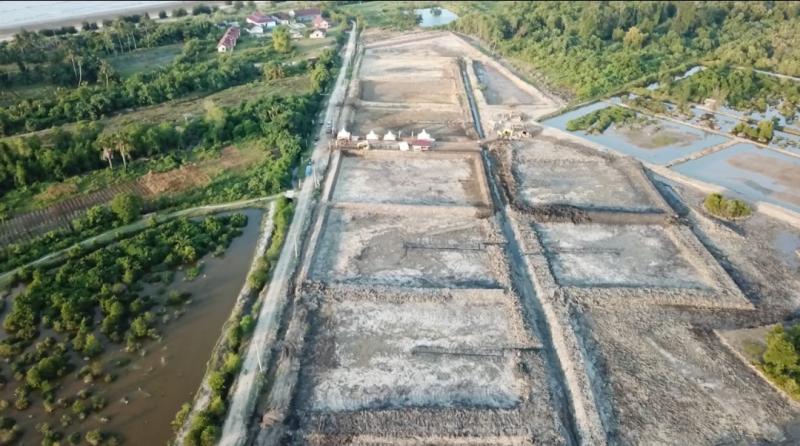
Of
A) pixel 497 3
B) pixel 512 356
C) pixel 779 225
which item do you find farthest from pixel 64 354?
pixel 497 3

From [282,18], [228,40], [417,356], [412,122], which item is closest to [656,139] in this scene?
[412,122]

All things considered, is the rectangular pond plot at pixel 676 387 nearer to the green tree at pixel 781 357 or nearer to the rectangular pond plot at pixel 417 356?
the green tree at pixel 781 357

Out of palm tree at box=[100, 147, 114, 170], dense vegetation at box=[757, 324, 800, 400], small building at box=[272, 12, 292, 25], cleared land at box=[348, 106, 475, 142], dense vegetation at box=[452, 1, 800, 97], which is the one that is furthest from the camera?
small building at box=[272, 12, 292, 25]

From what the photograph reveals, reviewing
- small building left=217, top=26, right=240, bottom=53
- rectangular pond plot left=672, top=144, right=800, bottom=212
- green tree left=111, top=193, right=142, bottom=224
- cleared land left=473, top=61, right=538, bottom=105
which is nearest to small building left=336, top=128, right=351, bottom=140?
green tree left=111, top=193, right=142, bottom=224

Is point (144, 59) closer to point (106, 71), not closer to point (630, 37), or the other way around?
point (106, 71)

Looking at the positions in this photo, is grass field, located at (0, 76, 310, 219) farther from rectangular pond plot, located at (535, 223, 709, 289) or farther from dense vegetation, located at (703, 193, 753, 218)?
dense vegetation, located at (703, 193, 753, 218)

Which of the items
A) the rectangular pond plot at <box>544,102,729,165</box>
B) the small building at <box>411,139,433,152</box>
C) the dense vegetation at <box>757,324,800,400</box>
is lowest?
the dense vegetation at <box>757,324,800,400</box>

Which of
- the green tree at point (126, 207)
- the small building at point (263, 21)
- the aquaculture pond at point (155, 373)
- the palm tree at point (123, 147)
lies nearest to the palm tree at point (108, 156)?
the palm tree at point (123, 147)
